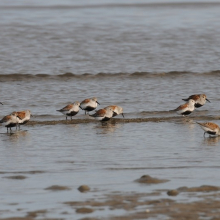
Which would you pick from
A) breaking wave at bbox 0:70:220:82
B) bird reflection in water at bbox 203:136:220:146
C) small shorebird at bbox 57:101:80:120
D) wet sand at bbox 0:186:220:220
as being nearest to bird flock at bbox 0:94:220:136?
small shorebird at bbox 57:101:80:120

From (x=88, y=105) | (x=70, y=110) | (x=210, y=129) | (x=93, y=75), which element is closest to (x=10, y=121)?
(x=70, y=110)

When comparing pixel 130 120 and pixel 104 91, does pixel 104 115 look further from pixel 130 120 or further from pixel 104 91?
pixel 104 91

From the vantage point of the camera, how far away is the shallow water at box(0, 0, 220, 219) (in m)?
10.1

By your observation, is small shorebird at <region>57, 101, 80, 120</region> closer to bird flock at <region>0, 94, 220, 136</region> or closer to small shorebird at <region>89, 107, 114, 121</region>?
bird flock at <region>0, 94, 220, 136</region>

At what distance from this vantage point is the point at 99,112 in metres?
15.8

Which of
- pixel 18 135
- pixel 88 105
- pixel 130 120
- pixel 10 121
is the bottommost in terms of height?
pixel 130 120

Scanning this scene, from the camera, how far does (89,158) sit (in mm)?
11695

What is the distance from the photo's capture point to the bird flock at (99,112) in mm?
13766

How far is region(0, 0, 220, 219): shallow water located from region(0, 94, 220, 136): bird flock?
24cm

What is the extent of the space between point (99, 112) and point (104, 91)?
4.85 metres

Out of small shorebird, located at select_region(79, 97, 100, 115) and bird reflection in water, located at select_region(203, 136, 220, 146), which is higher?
small shorebird, located at select_region(79, 97, 100, 115)

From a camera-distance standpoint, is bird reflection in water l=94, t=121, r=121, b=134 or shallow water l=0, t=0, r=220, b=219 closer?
shallow water l=0, t=0, r=220, b=219

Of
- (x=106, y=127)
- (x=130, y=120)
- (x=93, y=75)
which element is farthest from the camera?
(x=93, y=75)

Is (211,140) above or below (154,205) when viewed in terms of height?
below
